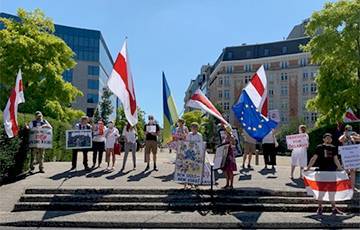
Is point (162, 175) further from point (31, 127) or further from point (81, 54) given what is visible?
point (81, 54)

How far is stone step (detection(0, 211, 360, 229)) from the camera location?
9.93 meters

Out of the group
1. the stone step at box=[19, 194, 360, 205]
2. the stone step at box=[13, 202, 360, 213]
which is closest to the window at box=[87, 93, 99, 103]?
the stone step at box=[19, 194, 360, 205]

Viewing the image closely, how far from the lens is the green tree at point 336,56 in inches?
1150

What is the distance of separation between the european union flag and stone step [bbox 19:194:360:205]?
2332 mm

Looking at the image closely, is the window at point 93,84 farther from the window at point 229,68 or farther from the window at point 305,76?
the window at point 305,76

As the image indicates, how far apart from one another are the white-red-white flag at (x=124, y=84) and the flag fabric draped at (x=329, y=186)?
5.00 meters

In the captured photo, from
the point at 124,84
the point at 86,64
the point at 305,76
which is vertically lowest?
the point at 124,84

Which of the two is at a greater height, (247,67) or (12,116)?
(247,67)

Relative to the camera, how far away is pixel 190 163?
41.3 ft

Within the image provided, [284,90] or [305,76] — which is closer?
[305,76]

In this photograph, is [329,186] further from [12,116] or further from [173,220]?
[12,116]

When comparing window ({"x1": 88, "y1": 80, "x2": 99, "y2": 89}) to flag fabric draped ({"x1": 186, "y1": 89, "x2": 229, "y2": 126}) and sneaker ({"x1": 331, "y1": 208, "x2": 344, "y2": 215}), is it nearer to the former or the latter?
flag fabric draped ({"x1": 186, "y1": 89, "x2": 229, "y2": 126})

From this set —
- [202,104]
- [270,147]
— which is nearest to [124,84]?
[202,104]

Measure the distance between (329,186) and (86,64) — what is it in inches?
3187
